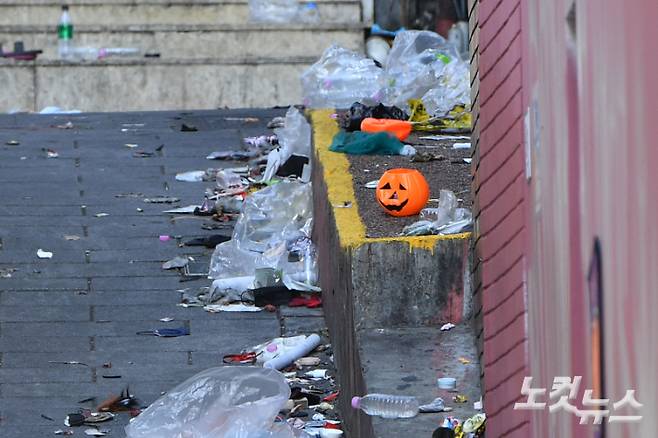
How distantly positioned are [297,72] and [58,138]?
3.99 m

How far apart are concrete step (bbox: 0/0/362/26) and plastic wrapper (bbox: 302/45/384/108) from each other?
473 cm

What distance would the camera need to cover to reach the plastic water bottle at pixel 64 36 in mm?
15492

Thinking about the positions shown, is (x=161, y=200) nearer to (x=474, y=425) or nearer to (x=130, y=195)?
(x=130, y=195)

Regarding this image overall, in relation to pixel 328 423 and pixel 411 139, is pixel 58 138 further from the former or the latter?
pixel 328 423

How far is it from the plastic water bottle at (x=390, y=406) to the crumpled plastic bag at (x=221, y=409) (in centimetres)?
82

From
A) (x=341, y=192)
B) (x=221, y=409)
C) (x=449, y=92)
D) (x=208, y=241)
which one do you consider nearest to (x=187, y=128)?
(x=449, y=92)

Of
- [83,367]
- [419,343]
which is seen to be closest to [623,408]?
[419,343]

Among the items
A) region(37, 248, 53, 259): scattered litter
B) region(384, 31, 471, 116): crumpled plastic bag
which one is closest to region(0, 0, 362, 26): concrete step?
region(384, 31, 471, 116): crumpled plastic bag

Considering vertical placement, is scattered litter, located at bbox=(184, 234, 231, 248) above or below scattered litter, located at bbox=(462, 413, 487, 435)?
above

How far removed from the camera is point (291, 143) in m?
10.3

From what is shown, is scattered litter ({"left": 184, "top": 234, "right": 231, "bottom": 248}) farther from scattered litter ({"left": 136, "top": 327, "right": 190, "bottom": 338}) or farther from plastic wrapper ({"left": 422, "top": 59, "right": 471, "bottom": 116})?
plastic wrapper ({"left": 422, "top": 59, "right": 471, "bottom": 116})

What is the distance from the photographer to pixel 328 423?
648cm

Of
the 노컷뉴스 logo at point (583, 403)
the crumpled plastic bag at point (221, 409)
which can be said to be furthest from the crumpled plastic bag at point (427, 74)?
the 노컷뉴스 logo at point (583, 403)

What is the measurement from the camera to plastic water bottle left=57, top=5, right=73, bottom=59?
50.8ft
